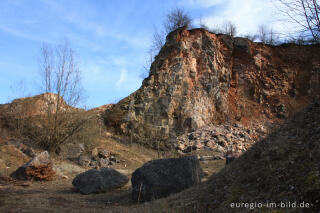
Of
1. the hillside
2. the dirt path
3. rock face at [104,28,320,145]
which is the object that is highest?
rock face at [104,28,320,145]

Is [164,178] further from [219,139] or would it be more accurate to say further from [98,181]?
[219,139]

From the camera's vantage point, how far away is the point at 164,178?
5.71 m

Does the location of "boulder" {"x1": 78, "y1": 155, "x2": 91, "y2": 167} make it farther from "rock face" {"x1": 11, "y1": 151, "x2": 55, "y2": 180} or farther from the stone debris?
the stone debris

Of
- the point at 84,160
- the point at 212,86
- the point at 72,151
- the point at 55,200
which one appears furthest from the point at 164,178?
the point at 212,86

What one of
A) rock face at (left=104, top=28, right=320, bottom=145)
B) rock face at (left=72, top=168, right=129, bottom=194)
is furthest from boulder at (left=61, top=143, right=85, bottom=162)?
rock face at (left=72, top=168, right=129, bottom=194)

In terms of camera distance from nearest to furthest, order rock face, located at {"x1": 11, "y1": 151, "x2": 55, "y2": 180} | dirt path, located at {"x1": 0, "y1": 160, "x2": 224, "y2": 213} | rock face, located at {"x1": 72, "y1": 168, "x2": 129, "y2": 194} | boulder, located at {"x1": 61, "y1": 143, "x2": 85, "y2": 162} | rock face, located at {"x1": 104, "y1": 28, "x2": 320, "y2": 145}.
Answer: dirt path, located at {"x1": 0, "y1": 160, "x2": 224, "y2": 213} < rock face, located at {"x1": 72, "y1": 168, "x2": 129, "y2": 194} < rock face, located at {"x1": 11, "y1": 151, "x2": 55, "y2": 180} < boulder, located at {"x1": 61, "y1": 143, "x2": 85, "y2": 162} < rock face, located at {"x1": 104, "y1": 28, "x2": 320, "y2": 145}

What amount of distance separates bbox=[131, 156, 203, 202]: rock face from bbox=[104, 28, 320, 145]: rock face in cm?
1012

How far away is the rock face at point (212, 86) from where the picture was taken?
17656 mm

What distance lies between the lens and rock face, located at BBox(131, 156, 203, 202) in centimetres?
557

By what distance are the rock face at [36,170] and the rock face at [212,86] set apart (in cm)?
815

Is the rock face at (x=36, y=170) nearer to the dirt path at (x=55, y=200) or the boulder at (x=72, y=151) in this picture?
the dirt path at (x=55, y=200)

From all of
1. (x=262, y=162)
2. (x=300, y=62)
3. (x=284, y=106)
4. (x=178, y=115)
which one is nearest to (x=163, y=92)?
(x=178, y=115)

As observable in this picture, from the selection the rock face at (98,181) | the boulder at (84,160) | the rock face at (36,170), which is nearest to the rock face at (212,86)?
the boulder at (84,160)

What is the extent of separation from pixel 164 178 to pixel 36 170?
→ 14.8 ft
